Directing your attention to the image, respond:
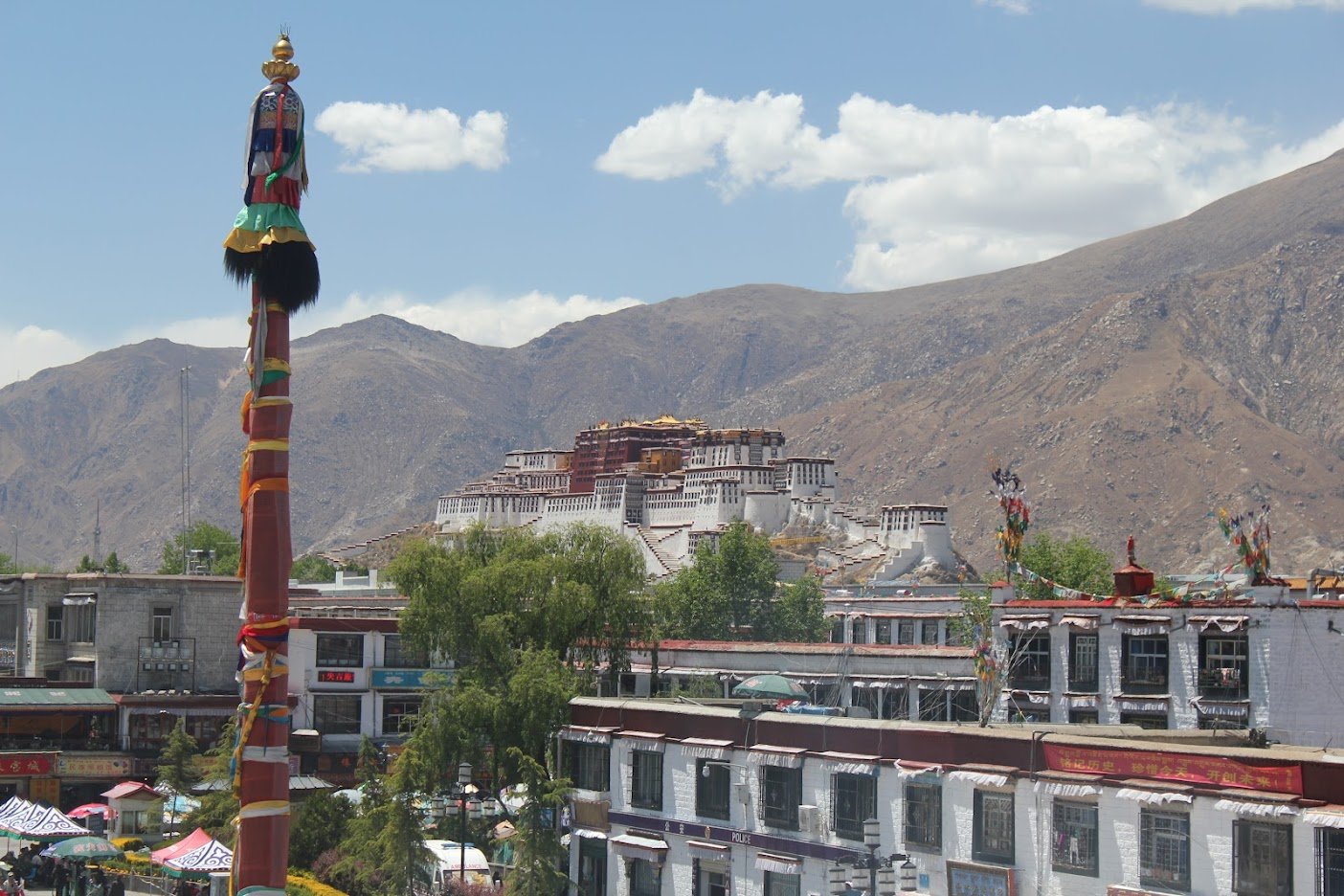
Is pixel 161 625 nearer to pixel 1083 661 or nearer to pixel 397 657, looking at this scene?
pixel 397 657

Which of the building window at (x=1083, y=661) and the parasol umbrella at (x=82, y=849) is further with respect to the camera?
the building window at (x=1083, y=661)

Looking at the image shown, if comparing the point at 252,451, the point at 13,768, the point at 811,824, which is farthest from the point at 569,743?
the point at 13,768

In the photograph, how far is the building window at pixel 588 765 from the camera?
140 feet

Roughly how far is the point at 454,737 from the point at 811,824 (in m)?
14.1

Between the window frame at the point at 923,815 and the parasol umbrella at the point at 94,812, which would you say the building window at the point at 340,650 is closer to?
the parasol umbrella at the point at 94,812

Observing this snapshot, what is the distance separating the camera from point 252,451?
33.1m

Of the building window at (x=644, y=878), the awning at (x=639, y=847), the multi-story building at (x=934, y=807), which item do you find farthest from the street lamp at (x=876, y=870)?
the building window at (x=644, y=878)

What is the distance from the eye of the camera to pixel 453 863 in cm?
4716

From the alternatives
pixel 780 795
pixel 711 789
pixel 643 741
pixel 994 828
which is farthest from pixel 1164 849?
pixel 643 741

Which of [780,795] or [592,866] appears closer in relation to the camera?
[780,795]

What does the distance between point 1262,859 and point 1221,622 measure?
15.2 m

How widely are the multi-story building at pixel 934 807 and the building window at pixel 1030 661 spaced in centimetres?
962

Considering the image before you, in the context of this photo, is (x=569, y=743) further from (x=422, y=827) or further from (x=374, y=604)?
(x=374, y=604)

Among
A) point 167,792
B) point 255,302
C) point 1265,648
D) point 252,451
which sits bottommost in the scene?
point 167,792
